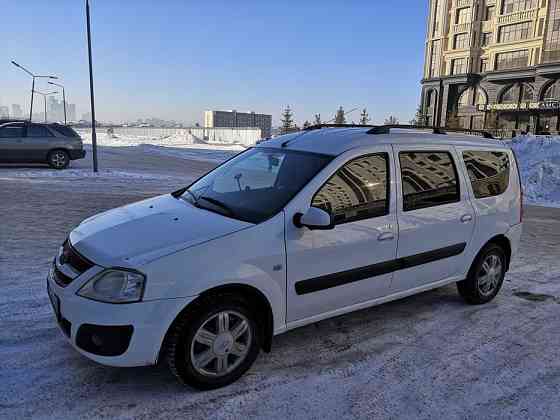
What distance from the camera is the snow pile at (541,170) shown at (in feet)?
46.6

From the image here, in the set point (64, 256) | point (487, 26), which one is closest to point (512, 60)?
point (487, 26)

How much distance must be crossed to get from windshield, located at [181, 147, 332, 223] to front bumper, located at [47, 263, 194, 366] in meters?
0.90

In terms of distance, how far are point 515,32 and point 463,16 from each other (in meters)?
8.35

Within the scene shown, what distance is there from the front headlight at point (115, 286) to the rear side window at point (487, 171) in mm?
3393

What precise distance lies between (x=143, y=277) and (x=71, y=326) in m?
0.66

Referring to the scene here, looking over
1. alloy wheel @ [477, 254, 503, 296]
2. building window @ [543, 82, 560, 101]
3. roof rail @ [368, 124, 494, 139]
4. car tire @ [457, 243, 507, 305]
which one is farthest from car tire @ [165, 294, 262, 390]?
building window @ [543, 82, 560, 101]

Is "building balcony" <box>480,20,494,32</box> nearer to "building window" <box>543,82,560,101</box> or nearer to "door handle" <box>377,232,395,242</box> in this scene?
"building window" <box>543,82,560,101</box>

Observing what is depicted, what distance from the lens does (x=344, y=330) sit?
4223mm

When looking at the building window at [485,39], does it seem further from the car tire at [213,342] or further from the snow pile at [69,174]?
the car tire at [213,342]

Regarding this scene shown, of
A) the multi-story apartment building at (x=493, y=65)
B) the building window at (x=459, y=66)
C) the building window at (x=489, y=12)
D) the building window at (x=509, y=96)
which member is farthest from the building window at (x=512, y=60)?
the building window at (x=489, y=12)

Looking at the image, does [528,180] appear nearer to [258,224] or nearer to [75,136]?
[258,224]

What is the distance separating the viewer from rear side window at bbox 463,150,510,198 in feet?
15.3

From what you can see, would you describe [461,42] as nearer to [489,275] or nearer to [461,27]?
[461,27]

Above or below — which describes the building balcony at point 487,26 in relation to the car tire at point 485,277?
above
